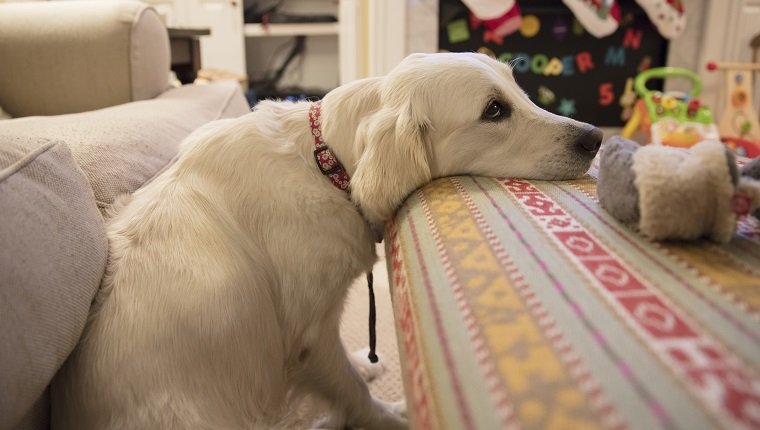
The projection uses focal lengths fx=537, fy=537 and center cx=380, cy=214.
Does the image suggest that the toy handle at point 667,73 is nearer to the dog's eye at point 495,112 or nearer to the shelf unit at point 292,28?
the shelf unit at point 292,28

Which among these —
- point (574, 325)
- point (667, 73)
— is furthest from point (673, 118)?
point (574, 325)

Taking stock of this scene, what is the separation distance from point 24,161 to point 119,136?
0.45m

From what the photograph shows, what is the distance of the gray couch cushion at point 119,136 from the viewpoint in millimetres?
1046

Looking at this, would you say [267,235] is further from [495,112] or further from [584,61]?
[584,61]

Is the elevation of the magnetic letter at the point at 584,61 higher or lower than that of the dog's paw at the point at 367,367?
higher

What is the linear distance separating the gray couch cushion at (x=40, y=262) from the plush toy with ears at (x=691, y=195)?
0.72m

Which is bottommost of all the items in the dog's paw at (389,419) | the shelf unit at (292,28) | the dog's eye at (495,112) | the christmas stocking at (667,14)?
the dog's paw at (389,419)

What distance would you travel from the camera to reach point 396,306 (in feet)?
2.29

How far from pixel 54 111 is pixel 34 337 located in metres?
1.34

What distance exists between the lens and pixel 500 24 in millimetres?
3508

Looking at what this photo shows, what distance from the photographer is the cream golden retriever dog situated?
772mm

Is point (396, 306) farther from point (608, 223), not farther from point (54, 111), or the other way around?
point (54, 111)

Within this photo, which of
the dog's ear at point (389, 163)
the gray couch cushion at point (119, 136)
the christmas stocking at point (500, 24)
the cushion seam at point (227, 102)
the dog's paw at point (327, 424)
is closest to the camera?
the dog's ear at point (389, 163)

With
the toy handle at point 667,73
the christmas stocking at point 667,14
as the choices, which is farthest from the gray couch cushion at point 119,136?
the christmas stocking at point 667,14
